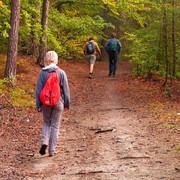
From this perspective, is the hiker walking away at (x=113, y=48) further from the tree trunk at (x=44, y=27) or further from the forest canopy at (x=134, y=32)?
the tree trunk at (x=44, y=27)

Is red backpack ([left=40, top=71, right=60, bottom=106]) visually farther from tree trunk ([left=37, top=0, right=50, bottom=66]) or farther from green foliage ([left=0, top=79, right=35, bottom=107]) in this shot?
tree trunk ([left=37, top=0, right=50, bottom=66])

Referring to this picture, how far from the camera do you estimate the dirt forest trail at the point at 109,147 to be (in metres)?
5.84

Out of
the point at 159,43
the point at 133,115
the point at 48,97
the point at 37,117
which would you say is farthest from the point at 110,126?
the point at 159,43

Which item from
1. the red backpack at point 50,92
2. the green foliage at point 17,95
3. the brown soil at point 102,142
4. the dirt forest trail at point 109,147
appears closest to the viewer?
the dirt forest trail at point 109,147

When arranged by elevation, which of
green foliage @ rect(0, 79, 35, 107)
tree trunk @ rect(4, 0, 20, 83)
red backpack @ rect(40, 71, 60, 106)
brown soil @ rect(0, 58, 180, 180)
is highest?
tree trunk @ rect(4, 0, 20, 83)

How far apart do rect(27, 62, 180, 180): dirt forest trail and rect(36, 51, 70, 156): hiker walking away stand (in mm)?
291

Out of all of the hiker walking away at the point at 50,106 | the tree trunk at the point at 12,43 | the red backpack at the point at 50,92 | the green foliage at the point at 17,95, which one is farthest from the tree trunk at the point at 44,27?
the red backpack at the point at 50,92

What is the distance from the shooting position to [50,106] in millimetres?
7250

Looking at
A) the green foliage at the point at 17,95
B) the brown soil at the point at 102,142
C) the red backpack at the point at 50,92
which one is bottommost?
the brown soil at the point at 102,142

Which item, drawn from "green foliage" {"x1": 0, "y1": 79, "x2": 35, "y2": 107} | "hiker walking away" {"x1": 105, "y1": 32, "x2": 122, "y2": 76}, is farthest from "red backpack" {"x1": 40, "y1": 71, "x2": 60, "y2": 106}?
"hiker walking away" {"x1": 105, "y1": 32, "x2": 122, "y2": 76}

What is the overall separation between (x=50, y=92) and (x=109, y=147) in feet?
5.04

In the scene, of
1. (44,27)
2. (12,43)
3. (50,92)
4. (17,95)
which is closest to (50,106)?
(50,92)

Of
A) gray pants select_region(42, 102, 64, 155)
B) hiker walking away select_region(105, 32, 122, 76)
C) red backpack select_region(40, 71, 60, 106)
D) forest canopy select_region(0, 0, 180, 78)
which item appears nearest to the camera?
red backpack select_region(40, 71, 60, 106)

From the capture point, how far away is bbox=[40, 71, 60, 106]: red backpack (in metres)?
7.09
